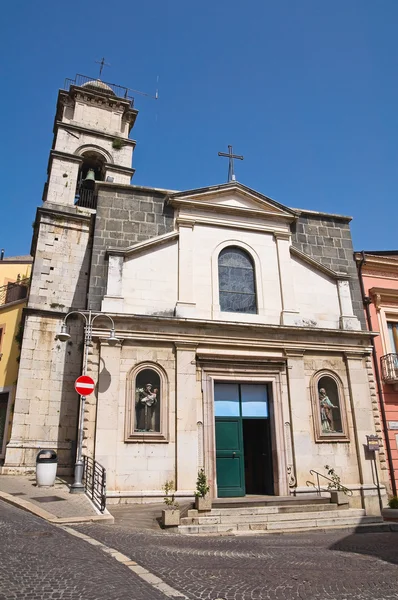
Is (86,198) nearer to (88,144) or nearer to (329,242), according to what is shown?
(88,144)

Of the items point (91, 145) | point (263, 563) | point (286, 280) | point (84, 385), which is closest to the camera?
point (263, 563)

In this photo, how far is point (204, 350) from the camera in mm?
14203

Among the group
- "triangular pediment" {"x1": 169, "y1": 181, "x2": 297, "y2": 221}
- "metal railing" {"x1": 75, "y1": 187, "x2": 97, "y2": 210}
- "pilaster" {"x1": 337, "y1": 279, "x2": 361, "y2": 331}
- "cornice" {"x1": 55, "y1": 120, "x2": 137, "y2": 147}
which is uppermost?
"cornice" {"x1": 55, "y1": 120, "x2": 137, "y2": 147}

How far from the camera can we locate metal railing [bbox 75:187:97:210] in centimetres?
2034

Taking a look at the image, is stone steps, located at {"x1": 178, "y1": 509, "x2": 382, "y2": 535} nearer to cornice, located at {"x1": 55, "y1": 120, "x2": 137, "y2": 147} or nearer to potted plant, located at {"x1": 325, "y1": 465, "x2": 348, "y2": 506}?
potted plant, located at {"x1": 325, "y1": 465, "x2": 348, "y2": 506}

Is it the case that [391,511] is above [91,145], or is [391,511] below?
below

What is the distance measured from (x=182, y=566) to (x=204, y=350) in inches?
324

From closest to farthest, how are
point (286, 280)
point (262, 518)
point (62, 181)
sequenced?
point (262, 518) < point (286, 280) < point (62, 181)

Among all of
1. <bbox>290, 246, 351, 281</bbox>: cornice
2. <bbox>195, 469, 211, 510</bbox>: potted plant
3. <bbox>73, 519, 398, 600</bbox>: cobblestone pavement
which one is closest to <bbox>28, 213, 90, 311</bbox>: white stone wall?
<bbox>290, 246, 351, 281</bbox>: cornice

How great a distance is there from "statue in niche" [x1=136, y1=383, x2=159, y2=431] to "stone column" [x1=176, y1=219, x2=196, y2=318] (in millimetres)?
2551

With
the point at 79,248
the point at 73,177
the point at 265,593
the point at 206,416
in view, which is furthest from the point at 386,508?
the point at 73,177

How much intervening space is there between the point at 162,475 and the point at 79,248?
10088 mm

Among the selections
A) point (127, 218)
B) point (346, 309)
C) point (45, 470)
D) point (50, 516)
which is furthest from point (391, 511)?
point (127, 218)

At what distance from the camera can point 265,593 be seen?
527 centimetres
